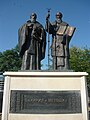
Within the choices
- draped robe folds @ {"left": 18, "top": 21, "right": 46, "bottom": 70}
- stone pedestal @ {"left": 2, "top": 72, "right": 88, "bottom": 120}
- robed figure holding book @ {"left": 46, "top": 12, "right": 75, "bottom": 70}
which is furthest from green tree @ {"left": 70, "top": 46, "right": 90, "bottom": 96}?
stone pedestal @ {"left": 2, "top": 72, "right": 88, "bottom": 120}

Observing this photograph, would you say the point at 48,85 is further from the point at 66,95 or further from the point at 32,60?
the point at 32,60

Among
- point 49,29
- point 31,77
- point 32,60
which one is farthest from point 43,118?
point 49,29

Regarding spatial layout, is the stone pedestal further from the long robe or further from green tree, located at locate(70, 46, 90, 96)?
green tree, located at locate(70, 46, 90, 96)

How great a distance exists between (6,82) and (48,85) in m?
1.38

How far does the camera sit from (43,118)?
6668 millimetres

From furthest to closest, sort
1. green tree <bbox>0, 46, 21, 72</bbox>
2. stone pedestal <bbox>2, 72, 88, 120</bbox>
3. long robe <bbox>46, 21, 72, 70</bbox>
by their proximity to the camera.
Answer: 1. green tree <bbox>0, 46, 21, 72</bbox>
2. long robe <bbox>46, 21, 72, 70</bbox>
3. stone pedestal <bbox>2, 72, 88, 120</bbox>

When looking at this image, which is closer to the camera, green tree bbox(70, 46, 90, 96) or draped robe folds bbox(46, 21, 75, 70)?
draped robe folds bbox(46, 21, 75, 70)

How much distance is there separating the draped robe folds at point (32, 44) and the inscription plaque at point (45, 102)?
1.28 metres

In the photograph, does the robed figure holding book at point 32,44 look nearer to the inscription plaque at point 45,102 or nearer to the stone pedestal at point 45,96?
the stone pedestal at point 45,96

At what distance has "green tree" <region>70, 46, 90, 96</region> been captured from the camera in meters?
27.2

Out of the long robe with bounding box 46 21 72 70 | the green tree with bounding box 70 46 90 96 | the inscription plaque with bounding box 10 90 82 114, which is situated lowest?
the inscription plaque with bounding box 10 90 82 114

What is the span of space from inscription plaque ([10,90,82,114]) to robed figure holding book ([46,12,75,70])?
54.1 inches

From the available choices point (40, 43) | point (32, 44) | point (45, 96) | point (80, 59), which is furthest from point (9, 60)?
point (45, 96)

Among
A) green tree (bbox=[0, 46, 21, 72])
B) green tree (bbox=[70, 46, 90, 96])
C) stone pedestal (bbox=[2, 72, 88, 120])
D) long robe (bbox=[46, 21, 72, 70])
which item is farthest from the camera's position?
green tree (bbox=[0, 46, 21, 72])
